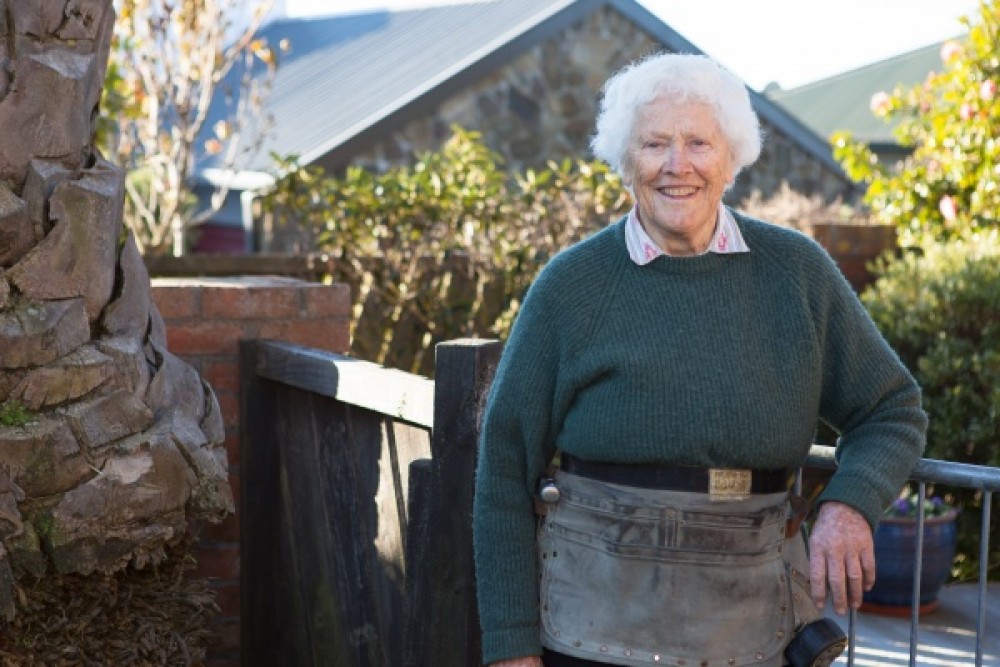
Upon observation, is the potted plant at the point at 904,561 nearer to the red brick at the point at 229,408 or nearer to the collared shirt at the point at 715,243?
the red brick at the point at 229,408

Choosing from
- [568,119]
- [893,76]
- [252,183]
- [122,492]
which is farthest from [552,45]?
[122,492]

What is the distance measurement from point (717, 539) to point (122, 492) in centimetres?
140

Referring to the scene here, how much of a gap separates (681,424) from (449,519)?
26.3 inches

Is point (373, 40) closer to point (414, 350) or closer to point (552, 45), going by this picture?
point (552, 45)

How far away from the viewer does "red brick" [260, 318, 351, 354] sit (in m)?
4.27

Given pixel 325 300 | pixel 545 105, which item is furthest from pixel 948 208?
pixel 545 105

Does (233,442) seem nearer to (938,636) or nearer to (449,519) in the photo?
(449,519)

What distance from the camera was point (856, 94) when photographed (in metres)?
20.6

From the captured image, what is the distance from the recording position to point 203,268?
717 cm

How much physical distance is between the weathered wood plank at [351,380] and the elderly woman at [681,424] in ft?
1.70

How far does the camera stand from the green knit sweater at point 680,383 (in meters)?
2.46

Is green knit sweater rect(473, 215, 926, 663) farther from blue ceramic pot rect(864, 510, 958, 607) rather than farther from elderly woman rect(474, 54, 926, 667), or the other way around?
blue ceramic pot rect(864, 510, 958, 607)

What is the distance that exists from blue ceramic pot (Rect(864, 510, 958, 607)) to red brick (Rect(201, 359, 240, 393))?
2.68m

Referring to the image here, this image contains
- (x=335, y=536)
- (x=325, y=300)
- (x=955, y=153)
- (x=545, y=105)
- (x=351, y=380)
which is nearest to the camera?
(x=351, y=380)
